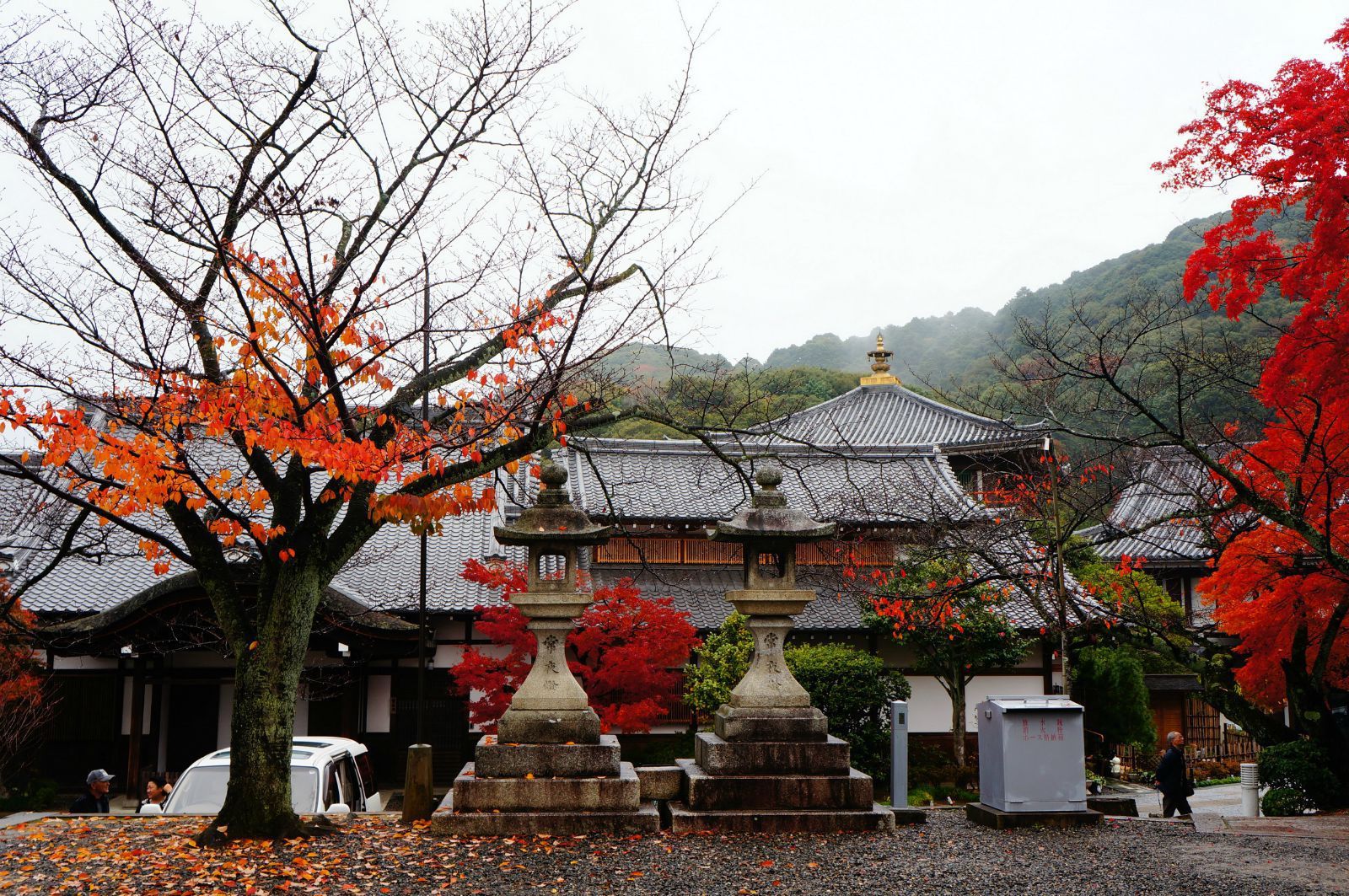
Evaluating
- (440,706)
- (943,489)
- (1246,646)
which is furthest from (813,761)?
(943,489)

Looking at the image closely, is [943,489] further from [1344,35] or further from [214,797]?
[214,797]

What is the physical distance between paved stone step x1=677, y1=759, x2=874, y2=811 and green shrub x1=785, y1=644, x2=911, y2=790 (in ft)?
30.0

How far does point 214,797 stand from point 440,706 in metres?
10.00

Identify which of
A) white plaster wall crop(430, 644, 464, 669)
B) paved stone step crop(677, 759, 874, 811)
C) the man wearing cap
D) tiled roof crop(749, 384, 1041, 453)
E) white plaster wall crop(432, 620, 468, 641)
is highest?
tiled roof crop(749, 384, 1041, 453)

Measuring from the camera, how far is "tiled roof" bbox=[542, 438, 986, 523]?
24.4 metres

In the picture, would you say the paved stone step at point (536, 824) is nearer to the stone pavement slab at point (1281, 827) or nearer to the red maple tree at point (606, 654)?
the stone pavement slab at point (1281, 827)

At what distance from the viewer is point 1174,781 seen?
13.2 m

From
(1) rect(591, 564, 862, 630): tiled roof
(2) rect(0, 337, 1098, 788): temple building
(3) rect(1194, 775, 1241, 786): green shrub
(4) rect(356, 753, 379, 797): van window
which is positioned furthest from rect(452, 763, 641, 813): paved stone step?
(3) rect(1194, 775, 1241, 786): green shrub

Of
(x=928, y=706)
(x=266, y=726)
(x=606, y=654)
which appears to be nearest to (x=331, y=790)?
(x=266, y=726)

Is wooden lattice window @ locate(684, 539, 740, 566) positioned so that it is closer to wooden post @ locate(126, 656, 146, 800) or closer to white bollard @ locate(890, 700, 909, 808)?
wooden post @ locate(126, 656, 146, 800)

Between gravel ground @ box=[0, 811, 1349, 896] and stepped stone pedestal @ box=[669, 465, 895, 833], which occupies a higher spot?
stepped stone pedestal @ box=[669, 465, 895, 833]

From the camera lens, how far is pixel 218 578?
8.12 m

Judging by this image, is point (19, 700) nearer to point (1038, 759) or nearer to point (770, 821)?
point (770, 821)

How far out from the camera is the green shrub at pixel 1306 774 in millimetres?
14117
